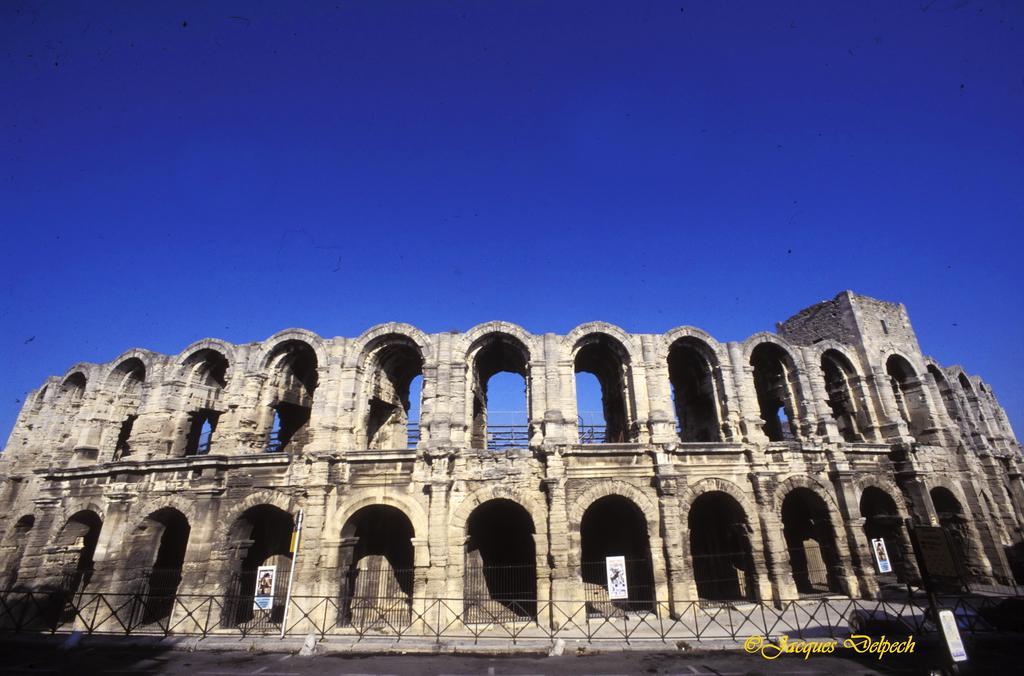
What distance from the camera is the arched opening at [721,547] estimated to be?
48.9 ft

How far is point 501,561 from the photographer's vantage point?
17.0 metres

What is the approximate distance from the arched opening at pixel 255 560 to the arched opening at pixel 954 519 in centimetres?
2389

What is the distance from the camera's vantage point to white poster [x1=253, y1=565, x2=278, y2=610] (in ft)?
42.4

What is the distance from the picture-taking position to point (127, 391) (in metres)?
18.4

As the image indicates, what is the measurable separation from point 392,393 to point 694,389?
1268cm

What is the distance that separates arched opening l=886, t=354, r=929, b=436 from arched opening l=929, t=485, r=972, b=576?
2.42 metres

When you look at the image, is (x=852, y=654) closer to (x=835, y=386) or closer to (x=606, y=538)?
(x=606, y=538)

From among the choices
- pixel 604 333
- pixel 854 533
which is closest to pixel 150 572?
pixel 604 333

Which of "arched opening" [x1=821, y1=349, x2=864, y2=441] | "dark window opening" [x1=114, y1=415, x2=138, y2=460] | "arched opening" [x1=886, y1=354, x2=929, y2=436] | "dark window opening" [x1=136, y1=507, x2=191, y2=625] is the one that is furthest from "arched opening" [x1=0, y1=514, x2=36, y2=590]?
"arched opening" [x1=886, y1=354, x2=929, y2=436]

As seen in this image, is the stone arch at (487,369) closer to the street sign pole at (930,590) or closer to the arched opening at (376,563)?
the arched opening at (376,563)

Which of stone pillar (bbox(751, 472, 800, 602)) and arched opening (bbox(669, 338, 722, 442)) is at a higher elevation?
arched opening (bbox(669, 338, 722, 442))

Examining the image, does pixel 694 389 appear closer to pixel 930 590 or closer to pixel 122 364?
pixel 930 590

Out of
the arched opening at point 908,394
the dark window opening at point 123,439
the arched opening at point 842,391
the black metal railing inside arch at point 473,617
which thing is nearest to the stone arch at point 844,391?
the arched opening at point 842,391

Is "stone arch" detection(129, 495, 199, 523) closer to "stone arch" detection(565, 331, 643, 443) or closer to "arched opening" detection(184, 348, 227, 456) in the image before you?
"arched opening" detection(184, 348, 227, 456)
